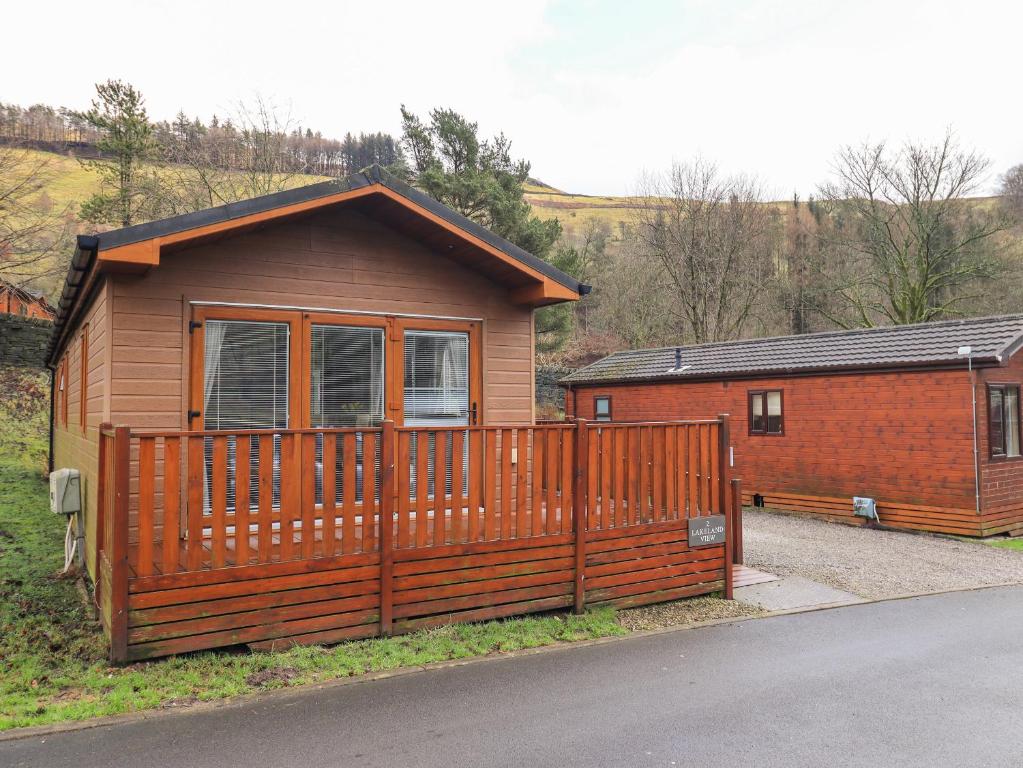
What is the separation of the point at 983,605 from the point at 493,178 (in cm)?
1786

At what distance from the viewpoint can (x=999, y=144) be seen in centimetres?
2230

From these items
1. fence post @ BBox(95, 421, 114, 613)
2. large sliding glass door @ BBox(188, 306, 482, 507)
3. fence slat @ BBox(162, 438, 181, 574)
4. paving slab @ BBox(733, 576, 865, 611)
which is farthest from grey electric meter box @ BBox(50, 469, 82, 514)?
paving slab @ BBox(733, 576, 865, 611)

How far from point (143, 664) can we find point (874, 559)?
26.3 ft

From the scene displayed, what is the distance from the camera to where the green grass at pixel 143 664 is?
3.61m

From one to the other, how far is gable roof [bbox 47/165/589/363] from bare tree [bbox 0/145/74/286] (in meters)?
6.56

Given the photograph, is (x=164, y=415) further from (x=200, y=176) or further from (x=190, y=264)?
(x=200, y=176)

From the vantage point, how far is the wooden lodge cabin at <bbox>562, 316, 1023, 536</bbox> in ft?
33.1

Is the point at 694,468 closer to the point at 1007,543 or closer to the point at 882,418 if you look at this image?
the point at 882,418

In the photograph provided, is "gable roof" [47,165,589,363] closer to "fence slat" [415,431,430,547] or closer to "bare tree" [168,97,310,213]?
"fence slat" [415,431,430,547]

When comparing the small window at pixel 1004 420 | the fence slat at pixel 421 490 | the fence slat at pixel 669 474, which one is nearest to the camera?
the fence slat at pixel 421 490

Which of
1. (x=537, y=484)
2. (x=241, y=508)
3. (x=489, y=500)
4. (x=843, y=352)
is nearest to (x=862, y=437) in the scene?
(x=843, y=352)

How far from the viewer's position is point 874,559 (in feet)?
27.1

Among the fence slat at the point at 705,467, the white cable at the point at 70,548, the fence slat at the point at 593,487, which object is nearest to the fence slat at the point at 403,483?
the fence slat at the point at 593,487

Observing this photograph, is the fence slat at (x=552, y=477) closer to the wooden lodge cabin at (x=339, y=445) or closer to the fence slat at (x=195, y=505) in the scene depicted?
the wooden lodge cabin at (x=339, y=445)
